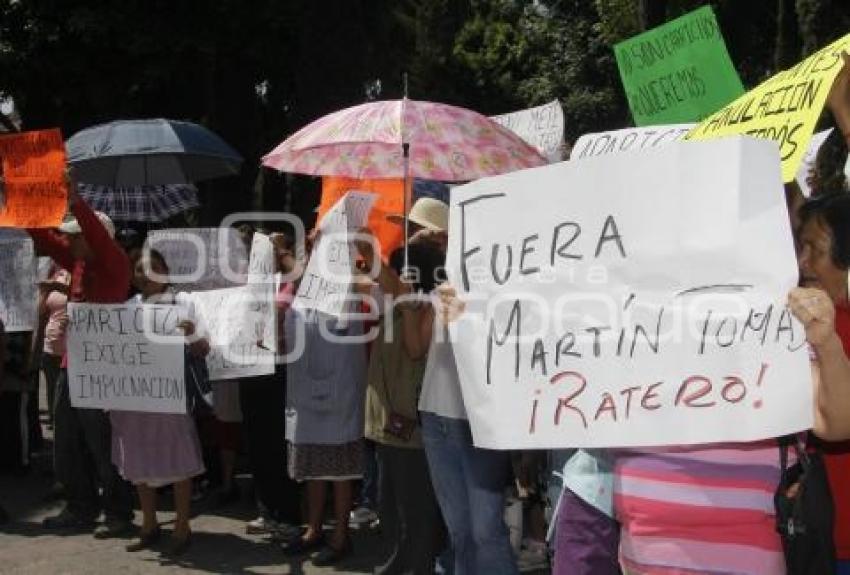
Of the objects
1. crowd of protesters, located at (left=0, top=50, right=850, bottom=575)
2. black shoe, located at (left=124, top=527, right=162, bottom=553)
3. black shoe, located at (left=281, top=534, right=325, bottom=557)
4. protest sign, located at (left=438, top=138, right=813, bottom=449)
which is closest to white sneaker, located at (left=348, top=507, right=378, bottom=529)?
crowd of protesters, located at (left=0, top=50, right=850, bottom=575)

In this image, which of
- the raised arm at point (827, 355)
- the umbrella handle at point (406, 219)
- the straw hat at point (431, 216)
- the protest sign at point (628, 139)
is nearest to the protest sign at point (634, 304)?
the raised arm at point (827, 355)

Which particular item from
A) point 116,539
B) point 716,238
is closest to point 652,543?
point 716,238

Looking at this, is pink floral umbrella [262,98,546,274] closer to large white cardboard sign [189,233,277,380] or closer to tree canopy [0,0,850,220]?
large white cardboard sign [189,233,277,380]

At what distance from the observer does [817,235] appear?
8.73ft

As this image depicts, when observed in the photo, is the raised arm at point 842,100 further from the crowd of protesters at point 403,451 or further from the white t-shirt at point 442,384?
the white t-shirt at point 442,384

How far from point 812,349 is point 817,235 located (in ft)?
1.13

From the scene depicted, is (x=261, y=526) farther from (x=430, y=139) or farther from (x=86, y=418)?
(x=430, y=139)

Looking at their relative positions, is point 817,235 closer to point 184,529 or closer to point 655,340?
point 655,340

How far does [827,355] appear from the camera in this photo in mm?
2361

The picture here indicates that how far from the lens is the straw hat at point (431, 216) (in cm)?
436

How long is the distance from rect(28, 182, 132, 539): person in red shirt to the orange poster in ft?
3.77

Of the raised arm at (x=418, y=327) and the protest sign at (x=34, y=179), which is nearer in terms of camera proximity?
the raised arm at (x=418, y=327)

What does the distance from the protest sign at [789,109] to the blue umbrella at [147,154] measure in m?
5.21

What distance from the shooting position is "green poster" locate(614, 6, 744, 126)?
14.9ft
